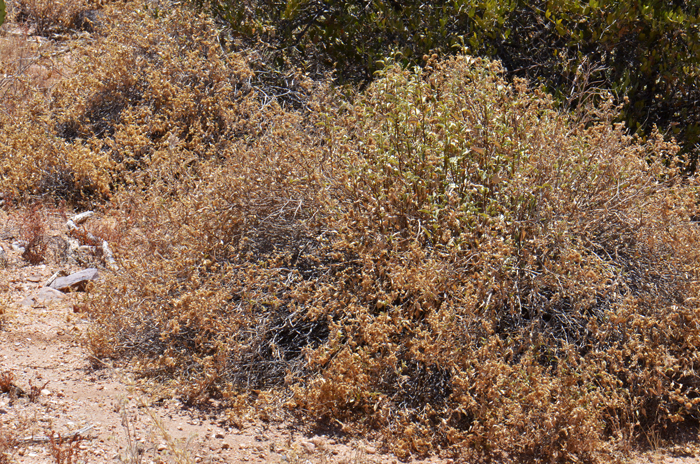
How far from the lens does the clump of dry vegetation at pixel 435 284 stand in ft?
12.2

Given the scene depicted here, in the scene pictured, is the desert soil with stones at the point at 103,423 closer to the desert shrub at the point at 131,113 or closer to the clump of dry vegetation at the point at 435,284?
the clump of dry vegetation at the point at 435,284

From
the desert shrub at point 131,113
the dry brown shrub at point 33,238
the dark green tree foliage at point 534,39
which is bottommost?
the dry brown shrub at point 33,238

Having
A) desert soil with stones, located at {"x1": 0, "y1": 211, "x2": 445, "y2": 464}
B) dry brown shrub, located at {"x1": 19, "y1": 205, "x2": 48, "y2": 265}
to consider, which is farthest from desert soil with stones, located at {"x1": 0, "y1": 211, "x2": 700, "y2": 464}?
dry brown shrub, located at {"x1": 19, "y1": 205, "x2": 48, "y2": 265}

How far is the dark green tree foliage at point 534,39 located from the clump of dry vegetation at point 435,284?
137 cm

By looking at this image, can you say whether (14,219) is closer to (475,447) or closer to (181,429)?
(181,429)

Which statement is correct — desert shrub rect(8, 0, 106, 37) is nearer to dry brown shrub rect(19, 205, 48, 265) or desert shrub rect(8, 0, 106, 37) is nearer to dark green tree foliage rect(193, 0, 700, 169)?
dark green tree foliage rect(193, 0, 700, 169)

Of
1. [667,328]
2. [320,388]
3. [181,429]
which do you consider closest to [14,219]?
[181,429]

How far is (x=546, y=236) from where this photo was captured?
401cm

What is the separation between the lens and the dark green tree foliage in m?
6.00

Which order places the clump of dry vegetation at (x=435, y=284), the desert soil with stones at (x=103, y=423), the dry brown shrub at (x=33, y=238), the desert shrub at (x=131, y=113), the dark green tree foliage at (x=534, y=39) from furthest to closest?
the desert shrub at (x=131, y=113) < the dark green tree foliage at (x=534, y=39) < the dry brown shrub at (x=33, y=238) < the clump of dry vegetation at (x=435, y=284) < the desert soil with stones at (x=103, y=423)

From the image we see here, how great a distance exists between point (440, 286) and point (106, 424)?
6.28 feet

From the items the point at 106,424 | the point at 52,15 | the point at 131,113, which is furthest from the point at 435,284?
the point at 52,15

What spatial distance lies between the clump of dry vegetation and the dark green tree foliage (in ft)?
4.48

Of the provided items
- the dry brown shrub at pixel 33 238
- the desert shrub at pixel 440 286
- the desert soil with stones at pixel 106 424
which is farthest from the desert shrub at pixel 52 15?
the desert soil with stones at pixel 106 424
